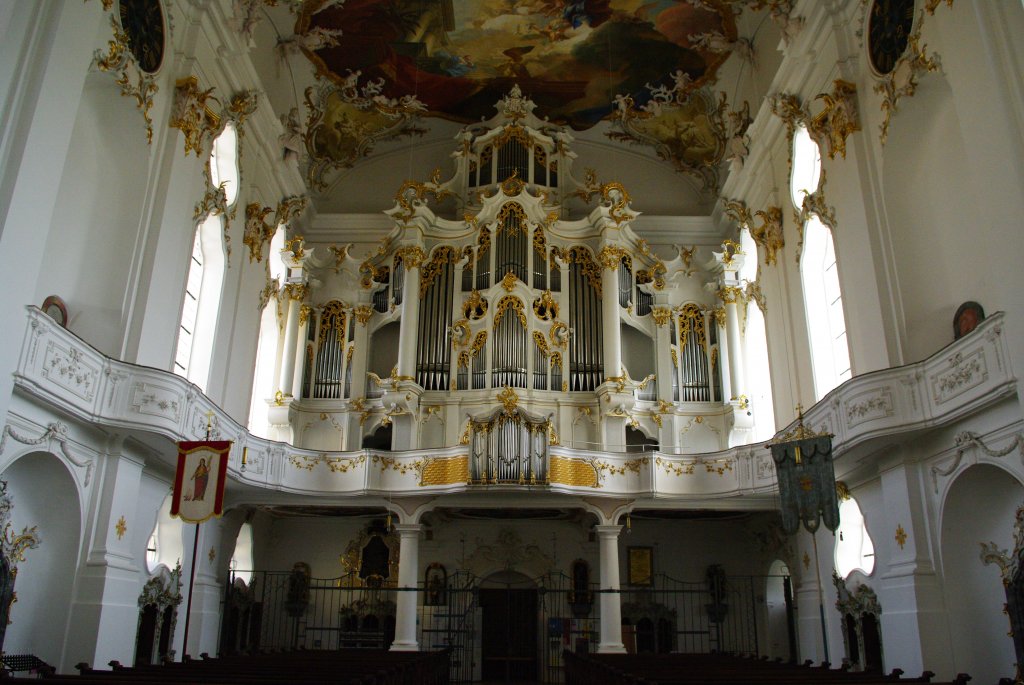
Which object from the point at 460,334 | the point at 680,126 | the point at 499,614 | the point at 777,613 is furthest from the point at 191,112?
the point at 777,613

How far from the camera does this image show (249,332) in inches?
775

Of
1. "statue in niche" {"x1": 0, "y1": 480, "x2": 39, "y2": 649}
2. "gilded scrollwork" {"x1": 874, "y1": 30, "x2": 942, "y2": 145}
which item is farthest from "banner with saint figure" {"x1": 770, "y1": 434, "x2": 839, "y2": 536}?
"statue in niche" {"x1": 0, "y1": 480, "x2": 39, "y2": 649}

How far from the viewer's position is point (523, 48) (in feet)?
75.6

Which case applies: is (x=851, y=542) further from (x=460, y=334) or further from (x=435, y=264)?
(x=435, y=264)

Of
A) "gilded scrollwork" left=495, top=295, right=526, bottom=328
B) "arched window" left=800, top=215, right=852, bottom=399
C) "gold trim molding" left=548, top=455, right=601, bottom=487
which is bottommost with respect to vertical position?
"gold trim molding" left=548, top=455, right=601, bottom=487

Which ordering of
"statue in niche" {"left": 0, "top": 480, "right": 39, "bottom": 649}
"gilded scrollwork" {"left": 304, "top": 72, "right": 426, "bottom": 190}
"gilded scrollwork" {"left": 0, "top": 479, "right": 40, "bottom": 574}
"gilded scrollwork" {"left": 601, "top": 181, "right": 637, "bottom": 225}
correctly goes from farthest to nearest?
"gilded scrollwork" {"left": 304, "top": 72, "right": 426, "bottom": 190}, "gilded scrollwork" {"left": 601, "top": 181, "right": 637, "bottom": 225}, "gilded scrollwork" {"left": 0, "top": 479, "right": 40, "bottom": 574}, "statue in niche" {"left": 0, "top": 480, "right": 39, "bottom": 649}

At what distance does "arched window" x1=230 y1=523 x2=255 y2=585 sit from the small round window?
15808mm

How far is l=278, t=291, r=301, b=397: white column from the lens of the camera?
21.7 metres

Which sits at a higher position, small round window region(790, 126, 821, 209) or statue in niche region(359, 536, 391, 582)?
small round window region(790, 126, 821, 209)

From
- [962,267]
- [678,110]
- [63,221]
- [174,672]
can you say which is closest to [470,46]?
[678,110]

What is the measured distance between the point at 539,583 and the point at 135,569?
11531mm

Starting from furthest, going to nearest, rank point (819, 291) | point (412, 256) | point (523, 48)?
point (523, 48) → point (412, 256) → point (819, 291)

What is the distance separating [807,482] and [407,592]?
9.41 meters

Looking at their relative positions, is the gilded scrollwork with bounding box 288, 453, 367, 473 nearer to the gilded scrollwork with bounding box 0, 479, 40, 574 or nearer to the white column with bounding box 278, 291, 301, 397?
the white column with bounding box 278, 291, 301, 397
